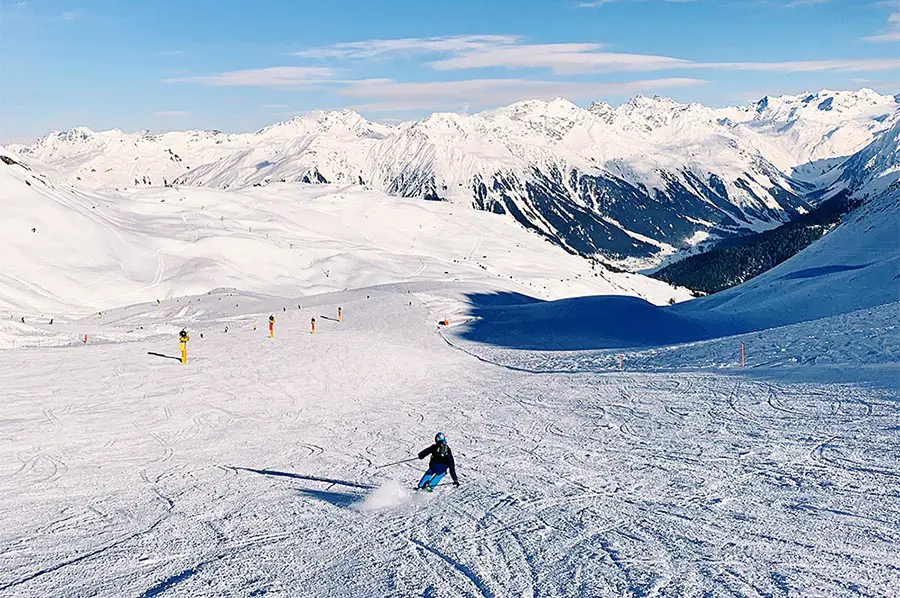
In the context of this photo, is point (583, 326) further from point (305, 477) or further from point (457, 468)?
point (305, 477)

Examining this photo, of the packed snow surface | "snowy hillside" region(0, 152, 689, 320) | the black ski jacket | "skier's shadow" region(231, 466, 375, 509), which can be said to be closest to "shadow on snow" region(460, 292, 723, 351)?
the packed snow surface

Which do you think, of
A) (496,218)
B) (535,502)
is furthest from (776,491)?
(496,218)

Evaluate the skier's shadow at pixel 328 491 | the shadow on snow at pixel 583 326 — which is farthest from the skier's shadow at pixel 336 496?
the shadow on snow at pixel 583 326

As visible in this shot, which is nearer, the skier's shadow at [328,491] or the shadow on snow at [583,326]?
the skier's shadow at [328,491]

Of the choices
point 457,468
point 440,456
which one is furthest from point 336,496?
point 457,468

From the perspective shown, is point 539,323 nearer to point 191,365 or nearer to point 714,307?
point 191,365

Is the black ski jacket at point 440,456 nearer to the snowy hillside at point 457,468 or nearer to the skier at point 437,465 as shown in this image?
the skier at point 437,465
